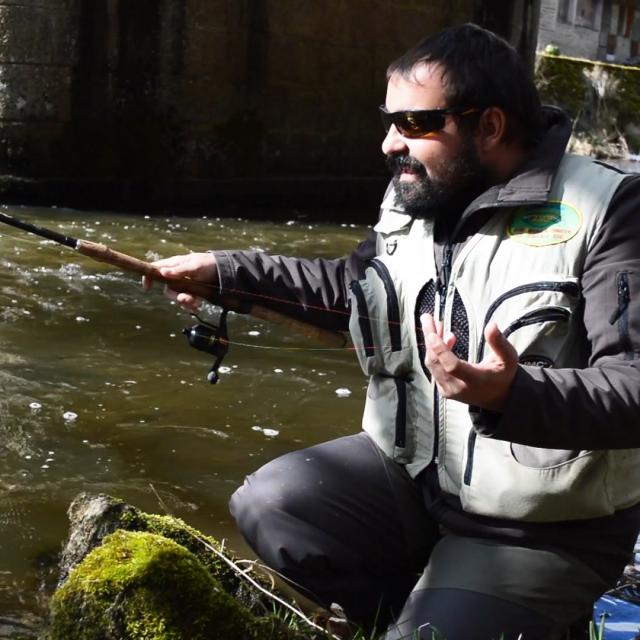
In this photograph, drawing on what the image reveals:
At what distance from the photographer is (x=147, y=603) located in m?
2.81

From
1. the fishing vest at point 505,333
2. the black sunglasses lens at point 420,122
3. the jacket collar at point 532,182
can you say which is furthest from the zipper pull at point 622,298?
Result: the black sunglasses lens at point 420,122

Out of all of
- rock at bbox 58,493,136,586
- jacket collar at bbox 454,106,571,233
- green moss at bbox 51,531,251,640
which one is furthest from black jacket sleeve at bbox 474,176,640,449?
rock at bbox 58,493,136,586

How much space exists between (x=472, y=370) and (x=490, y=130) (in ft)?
3.20

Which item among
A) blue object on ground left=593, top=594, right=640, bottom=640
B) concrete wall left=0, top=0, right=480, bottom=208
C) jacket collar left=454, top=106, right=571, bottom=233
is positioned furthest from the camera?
concrete wall left=0, top=0, right=480, bottom=208

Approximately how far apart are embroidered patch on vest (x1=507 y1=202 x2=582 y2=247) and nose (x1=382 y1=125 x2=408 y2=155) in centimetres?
38

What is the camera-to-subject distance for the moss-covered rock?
9.15 feet

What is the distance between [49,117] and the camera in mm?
Answer: 12016

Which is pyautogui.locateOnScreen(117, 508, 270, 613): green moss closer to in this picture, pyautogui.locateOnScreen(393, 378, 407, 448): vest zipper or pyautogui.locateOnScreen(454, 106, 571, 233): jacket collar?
pyautogui.locateOnScreen(393, 378, 407, 448): vest zipper

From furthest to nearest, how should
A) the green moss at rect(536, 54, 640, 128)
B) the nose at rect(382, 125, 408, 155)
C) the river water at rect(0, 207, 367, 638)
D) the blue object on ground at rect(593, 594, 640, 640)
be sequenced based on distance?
the green moss at rect(536, 54, 640, 128) → the river water at rect(0, 207, 367, 638) → the blue object on ground at rect(593, 594, 640, 640) → the nose at rect(382, 125, 408, 155)

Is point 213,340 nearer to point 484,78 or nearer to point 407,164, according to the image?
point 407,164

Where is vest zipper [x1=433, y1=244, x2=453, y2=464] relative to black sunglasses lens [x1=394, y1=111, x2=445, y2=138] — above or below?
below

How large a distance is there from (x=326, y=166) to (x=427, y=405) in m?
11.3

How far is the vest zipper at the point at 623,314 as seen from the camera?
2.92 meters

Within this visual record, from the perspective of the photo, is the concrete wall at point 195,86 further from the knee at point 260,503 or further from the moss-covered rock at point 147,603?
the moss-covered rock at point 147,603
